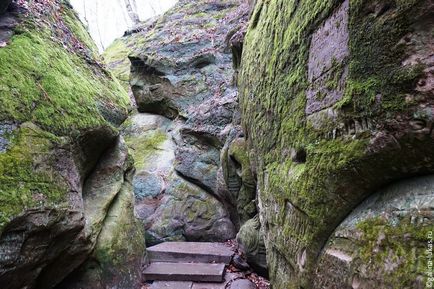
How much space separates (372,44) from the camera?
6.90 ft

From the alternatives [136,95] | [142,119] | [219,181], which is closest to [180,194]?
[219,181]

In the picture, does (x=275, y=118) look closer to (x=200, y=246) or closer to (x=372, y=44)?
(x=372, y=44)

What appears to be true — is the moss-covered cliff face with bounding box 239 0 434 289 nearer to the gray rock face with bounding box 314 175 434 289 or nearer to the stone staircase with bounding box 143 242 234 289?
the gray rock face with bounding box 314 175 434 289

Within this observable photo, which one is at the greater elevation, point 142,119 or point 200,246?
point 142,119

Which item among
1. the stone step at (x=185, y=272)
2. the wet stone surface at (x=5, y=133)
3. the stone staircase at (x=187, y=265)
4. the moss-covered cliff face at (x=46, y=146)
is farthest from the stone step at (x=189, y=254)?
the wet stone surface at (x=5, y=133)

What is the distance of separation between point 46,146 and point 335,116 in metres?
3.37

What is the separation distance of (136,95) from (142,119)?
107cm

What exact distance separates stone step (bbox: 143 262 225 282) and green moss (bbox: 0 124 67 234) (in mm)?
2626

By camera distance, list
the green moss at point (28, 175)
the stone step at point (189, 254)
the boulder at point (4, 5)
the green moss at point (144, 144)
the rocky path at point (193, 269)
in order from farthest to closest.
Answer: the green moss at point (144, 144), the stone step at point (189, 254), the rocky path at point (193, 269), the boulder at point (4, 5), the green moss at point (28, 175)

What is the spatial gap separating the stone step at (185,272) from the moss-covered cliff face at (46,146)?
4.90 feet

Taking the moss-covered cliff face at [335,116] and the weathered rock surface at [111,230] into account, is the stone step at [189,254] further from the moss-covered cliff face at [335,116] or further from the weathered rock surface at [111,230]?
the moss-covered cliff face at [335,116]

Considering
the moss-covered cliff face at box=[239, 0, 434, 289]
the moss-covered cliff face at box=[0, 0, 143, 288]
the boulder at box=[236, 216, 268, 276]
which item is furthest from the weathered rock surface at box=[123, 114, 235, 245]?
the moss-covered cliff face at box=[239, 0, 434, 289]

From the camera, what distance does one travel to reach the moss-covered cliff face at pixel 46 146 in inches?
132

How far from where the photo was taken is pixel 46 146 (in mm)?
3924
